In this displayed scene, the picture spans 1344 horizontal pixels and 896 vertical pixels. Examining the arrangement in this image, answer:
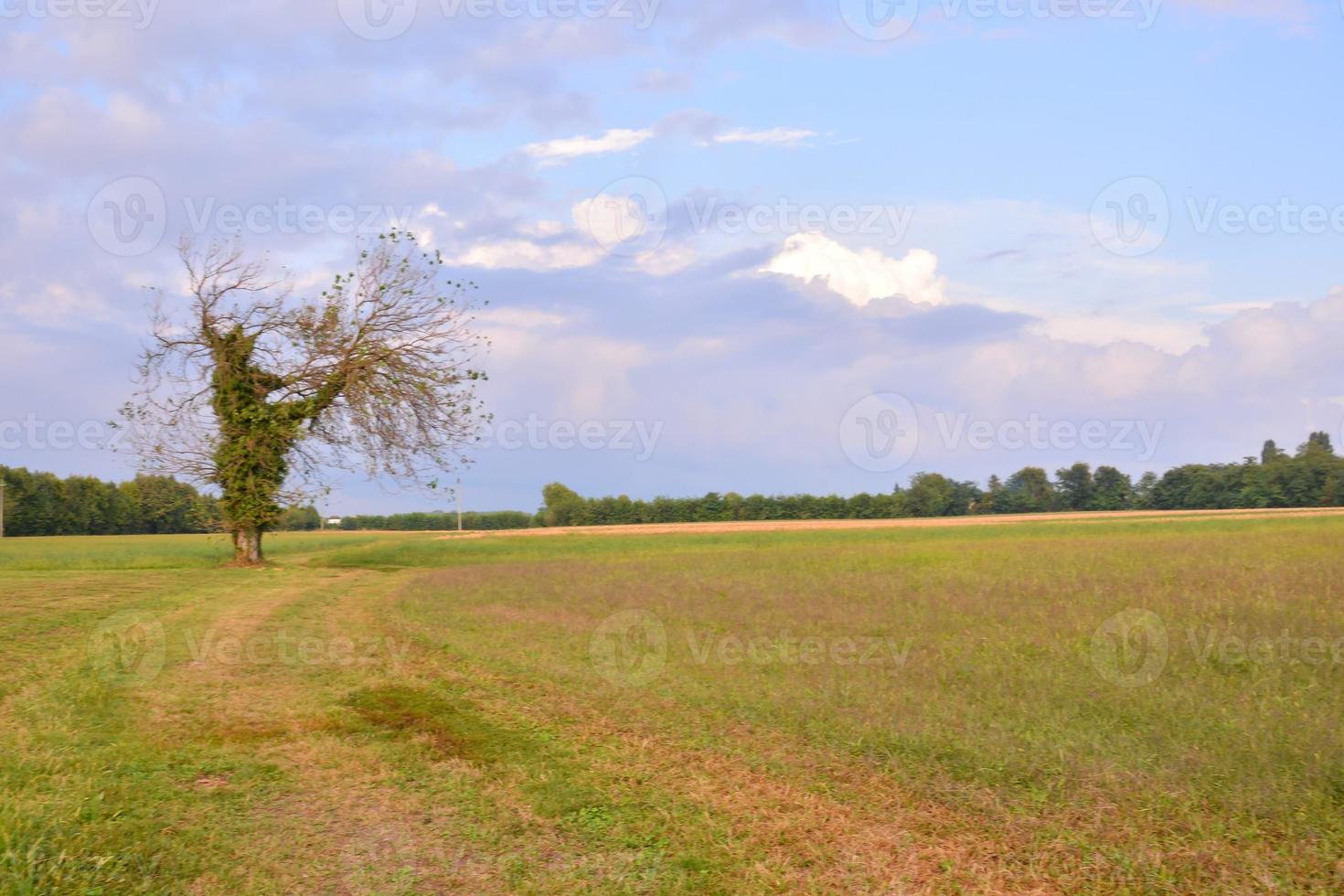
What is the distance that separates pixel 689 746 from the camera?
8555 mm

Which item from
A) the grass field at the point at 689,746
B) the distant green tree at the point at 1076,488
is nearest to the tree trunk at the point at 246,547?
the grass field at the point at 689,746

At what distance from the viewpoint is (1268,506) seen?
89.6m

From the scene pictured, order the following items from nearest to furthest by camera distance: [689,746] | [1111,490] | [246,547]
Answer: [689,746] → [246,547] → [1111,490]

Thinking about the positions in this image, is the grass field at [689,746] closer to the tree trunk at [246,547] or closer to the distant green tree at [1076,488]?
the tree trunk at [246,547]

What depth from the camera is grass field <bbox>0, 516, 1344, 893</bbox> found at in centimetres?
582

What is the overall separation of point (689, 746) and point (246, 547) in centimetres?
2715

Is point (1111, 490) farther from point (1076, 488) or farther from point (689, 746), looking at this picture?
point (689, 746)

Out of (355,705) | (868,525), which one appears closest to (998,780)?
(355,705)

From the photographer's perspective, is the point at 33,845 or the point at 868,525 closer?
the point at 33,845

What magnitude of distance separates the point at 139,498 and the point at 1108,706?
94.3 m

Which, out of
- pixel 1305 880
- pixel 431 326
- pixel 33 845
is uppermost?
pixel 431 326

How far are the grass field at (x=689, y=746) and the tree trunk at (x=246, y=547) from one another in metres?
12.7

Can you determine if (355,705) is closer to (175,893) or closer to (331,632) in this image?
(175,893)

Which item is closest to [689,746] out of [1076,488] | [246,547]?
[246,547]
